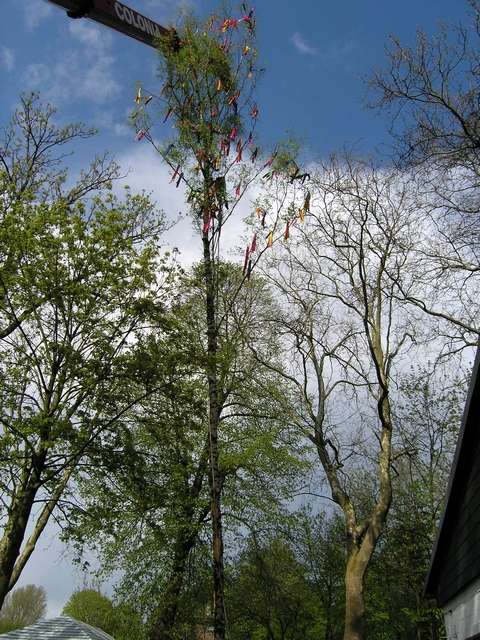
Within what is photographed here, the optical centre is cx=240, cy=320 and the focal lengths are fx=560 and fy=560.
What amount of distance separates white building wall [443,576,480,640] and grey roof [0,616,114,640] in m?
7.17

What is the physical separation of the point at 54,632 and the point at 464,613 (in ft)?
28.1

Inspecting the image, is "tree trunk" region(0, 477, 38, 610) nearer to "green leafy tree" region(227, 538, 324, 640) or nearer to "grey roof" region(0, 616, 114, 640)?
"grey roof" region(0, 616, 114, 640)

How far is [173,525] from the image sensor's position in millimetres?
16031

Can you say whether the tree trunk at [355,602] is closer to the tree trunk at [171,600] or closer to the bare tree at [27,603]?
the tree trunk at [171,600]

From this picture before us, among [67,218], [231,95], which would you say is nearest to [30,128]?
[67,218]

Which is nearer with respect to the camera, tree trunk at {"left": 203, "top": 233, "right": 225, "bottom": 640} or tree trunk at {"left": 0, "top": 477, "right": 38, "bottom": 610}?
tree trunk at {"left": 203, "top": 233, "right": 225, "bottom": 640}

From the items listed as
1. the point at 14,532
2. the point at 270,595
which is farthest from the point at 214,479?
the point at 270,595

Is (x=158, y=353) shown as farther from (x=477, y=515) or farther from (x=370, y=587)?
(x=370, y=587)

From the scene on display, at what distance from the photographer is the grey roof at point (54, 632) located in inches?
460

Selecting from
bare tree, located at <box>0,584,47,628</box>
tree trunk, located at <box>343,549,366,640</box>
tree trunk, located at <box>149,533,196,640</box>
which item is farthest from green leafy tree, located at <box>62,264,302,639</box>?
bare tree, located at <box>0,584,47,628</box>

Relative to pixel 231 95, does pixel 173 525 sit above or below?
below

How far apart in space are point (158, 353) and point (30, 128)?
746 cm

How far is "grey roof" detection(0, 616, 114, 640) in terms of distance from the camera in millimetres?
11680

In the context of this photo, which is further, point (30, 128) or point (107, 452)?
point (30, 128)
